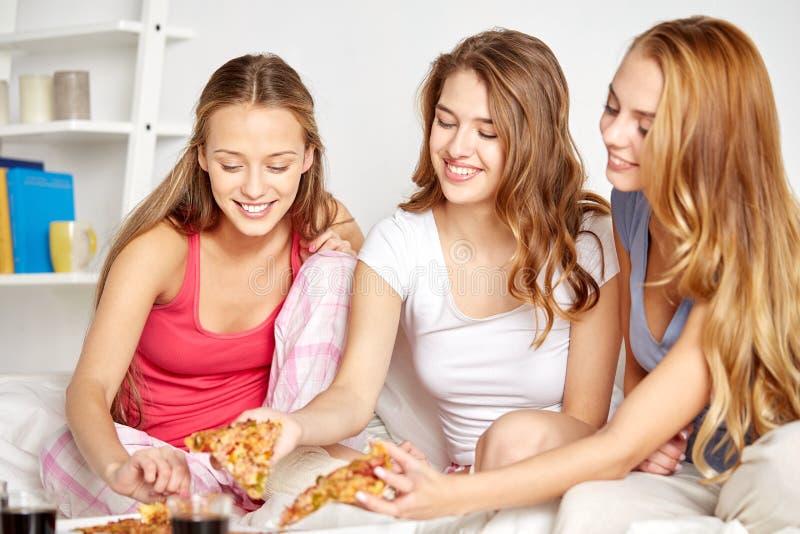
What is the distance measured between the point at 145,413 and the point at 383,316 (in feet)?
1.87

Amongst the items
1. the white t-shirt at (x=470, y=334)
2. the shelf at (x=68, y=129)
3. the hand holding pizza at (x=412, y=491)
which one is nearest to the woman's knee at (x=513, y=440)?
the hand holding pizza at (x=412, y=491)

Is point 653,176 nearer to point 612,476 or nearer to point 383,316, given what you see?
point 612,476

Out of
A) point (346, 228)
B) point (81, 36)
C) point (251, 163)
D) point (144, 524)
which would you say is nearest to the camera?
point (144, 524)

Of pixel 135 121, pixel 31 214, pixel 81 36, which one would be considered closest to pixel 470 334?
pixel 135 121

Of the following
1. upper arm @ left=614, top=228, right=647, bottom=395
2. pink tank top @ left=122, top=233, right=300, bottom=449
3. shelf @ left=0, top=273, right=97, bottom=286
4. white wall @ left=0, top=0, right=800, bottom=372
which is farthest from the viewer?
shelf @ left=0, top=273, right=97, bottom=286

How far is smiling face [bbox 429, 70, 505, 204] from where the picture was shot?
5.71 feet

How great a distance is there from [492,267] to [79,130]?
58.0 inches

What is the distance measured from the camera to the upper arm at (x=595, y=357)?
1.76 metres

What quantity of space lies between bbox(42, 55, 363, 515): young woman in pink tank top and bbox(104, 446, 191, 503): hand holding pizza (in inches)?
10.1

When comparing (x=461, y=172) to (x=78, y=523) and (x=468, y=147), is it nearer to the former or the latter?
(x=468, y=147)

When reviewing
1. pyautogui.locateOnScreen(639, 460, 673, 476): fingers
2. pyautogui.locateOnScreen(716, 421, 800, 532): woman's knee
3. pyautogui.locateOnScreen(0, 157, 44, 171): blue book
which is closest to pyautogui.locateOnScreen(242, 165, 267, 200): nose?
pyautogui.locateOnScreen(639, 460, 673, 476): fingers

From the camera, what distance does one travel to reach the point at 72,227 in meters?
2.74

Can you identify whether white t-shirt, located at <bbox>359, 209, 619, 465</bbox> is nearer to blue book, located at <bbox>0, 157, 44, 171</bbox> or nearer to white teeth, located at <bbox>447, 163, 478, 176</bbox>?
white teeth, located at <bbox>447, 163, 478, 176</bbox>

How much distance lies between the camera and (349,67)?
270 cm
